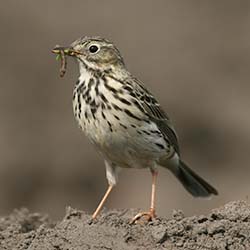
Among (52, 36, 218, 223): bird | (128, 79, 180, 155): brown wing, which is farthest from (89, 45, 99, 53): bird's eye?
(128, 79, 180, 155): brown wing

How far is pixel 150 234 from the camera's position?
7.39 metres

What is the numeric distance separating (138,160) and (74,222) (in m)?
1.17

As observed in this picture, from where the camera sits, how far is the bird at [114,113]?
836 centimetres

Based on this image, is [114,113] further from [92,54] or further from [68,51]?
[68,51]

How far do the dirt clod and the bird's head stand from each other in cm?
147

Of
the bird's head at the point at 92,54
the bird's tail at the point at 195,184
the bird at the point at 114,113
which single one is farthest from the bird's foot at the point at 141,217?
the bird's tail at the point at 195,184

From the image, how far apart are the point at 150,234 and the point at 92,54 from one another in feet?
6.35

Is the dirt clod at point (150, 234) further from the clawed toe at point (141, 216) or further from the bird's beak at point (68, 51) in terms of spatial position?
the bird's beak at point (68, 51)

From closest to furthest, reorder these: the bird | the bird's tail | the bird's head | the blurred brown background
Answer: the bird < the bird's head < the bird's tail < the blurred brown background

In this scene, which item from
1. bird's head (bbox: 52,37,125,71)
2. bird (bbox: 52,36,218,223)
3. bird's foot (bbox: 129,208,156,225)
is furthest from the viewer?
bird's head (bbox: 52,37,125,71)

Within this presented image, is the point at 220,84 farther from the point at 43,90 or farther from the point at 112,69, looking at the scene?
the point at 112,69

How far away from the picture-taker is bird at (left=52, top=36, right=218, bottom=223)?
329 inches

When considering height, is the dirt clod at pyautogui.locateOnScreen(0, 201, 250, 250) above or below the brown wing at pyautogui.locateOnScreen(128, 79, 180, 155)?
below

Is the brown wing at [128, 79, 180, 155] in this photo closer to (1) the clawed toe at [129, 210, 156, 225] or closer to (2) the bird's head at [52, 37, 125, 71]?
(2) the bird's head at [52, 37, 125, 71]
